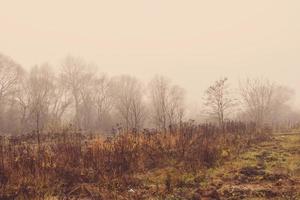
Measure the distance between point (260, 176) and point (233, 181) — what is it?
0.77 metres

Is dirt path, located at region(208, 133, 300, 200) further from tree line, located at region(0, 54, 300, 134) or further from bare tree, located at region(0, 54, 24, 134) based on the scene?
bare tree, located at region(0, 54, 24, 134)

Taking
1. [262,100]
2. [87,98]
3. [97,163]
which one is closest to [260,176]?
[97,163]

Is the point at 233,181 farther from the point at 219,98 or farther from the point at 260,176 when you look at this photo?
the point at 219,98

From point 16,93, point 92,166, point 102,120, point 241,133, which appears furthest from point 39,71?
point 92,166

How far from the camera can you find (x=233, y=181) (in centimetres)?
819

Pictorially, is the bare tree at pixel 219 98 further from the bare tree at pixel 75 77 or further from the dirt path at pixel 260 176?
the bare tree at pixel 75 77

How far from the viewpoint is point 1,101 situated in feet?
129

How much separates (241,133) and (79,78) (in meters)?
37.4

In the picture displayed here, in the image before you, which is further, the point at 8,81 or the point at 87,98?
the point at 87,98

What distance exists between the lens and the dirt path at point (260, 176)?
695 centimetres

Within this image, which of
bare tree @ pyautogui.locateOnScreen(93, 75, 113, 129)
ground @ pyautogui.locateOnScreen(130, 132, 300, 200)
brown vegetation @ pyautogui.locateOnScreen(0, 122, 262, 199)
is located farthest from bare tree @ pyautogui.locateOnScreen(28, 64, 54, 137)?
ground @ pyautogui.locateOnScreen(130, 132, 300, 200)

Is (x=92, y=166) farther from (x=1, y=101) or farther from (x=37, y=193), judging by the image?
(x=1, y=101)

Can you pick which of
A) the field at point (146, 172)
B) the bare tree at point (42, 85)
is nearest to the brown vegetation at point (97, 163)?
the field at point (146, 172)

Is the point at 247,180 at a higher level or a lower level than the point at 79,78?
lower
